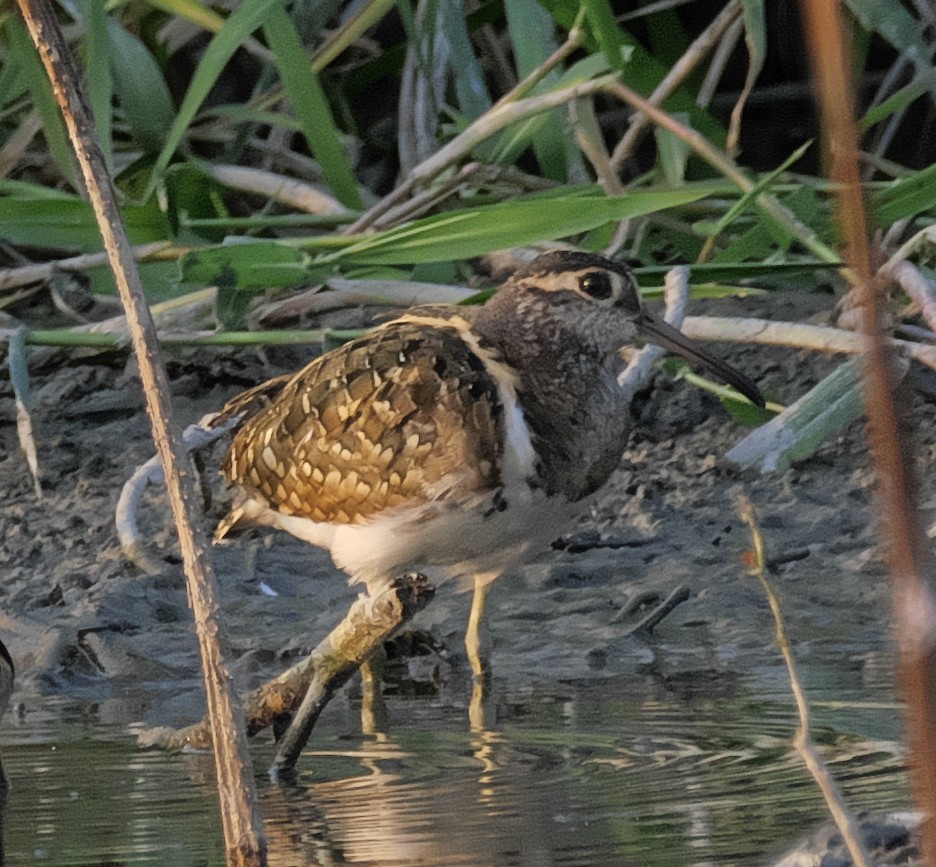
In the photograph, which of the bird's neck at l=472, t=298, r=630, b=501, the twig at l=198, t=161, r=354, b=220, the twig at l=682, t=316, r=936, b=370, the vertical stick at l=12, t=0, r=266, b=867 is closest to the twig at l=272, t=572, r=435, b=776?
the bird's neck at l=472, t=298, r=630, b=501

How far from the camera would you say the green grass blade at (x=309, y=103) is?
4977 millimetres

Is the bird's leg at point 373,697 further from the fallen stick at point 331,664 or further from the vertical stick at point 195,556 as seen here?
the vertical stick at point 195,556

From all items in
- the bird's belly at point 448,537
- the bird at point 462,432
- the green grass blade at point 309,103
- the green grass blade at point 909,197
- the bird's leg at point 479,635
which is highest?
the green grass blade at point 309,103

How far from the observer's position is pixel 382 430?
3.56 metres

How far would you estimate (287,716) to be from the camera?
3.31 meters

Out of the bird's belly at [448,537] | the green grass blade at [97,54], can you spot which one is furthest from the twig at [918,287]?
the green grass blade at [97,54]

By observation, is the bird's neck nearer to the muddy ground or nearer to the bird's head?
the bird's head

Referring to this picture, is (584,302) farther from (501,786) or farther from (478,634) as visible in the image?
(501,786)

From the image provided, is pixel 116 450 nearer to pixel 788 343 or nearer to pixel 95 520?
pixel 95 520

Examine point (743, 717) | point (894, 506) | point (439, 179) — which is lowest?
point (743, 717)

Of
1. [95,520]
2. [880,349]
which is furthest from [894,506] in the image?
[95,520]

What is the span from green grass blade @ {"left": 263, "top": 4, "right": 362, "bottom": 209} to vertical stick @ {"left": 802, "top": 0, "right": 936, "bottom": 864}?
14.1 ft

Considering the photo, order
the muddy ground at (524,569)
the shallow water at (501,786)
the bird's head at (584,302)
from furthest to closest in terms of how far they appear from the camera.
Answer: the muddy ground at (524,569), the bird's head at (584,302), the shallow water at (501,786)

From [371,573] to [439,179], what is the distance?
1.82m
